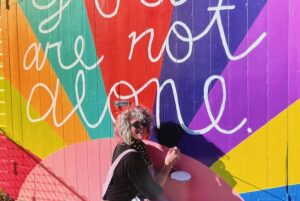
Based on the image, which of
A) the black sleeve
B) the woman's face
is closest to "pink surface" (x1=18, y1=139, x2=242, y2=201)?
the woman's face

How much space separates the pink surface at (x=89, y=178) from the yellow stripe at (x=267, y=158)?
0.43ft

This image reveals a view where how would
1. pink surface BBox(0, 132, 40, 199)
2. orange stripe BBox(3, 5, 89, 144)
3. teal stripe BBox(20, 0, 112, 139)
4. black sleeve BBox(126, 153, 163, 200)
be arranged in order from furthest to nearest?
pink surface BBox(0, 132, 40, 199) → orange stripe BBox(3, 5, 89, 144) → teal stripe BBox(20, 0, 112, 139) → black sleeve BBox(126, 153, 163, 200)

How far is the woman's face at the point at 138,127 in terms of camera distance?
3699 mm

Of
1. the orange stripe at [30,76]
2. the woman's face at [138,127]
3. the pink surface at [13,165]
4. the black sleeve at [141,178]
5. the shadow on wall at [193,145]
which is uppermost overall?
the orange stripe at [30,76]

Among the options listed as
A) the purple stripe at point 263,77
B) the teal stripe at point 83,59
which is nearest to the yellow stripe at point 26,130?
the teal stripe at point 83,59

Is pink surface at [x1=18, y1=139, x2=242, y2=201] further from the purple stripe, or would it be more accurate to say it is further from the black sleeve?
the black sleeve

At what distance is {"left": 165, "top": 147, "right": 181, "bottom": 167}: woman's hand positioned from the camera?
3.74 metres

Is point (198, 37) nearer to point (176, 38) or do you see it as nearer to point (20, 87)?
point (176, 38)

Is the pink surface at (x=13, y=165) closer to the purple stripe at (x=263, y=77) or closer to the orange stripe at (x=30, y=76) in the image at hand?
the orange stripe at (x=30, y=76)

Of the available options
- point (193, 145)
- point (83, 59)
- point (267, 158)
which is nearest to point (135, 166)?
point (193, 145)

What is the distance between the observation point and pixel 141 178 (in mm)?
3445

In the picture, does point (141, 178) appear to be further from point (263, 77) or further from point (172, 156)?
point (263, 77)

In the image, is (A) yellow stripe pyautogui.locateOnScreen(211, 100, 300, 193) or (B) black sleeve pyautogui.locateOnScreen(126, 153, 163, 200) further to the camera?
(B) black sleeve pyautogui.locateOnScreen(126, 153, 163, 200)

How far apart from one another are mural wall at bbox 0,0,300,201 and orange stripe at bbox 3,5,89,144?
1 cm
